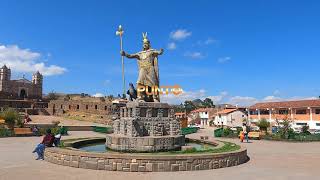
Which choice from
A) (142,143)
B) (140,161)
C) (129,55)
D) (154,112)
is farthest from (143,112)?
(140,161)

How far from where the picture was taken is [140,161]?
35.2 ft

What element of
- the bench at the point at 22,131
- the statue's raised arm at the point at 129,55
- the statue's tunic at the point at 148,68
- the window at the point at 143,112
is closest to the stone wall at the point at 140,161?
the window at the point at 143,112

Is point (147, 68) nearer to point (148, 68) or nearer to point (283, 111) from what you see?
point (148, 68)

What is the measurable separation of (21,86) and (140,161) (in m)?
84.7

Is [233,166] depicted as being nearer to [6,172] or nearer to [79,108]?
[6,172]

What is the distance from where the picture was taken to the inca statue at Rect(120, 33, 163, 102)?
16.7 meters

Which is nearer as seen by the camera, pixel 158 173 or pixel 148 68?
pixel 158 173

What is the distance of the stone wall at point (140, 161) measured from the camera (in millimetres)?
10750

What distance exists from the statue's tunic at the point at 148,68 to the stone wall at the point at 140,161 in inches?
245

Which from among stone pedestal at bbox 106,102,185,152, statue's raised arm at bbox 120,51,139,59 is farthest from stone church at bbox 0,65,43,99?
stone pedestal at bbox 106,102,185,152

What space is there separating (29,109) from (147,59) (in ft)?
192

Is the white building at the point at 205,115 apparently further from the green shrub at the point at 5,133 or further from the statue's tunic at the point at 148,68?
the statue's tunic at the point at 148,68

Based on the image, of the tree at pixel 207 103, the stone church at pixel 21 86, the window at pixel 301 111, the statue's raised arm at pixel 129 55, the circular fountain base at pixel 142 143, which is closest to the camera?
the circular fountain base at pixel 142 143

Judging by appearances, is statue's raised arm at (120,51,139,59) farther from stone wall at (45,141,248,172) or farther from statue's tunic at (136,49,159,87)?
stone wall at (45,141,248,172)
